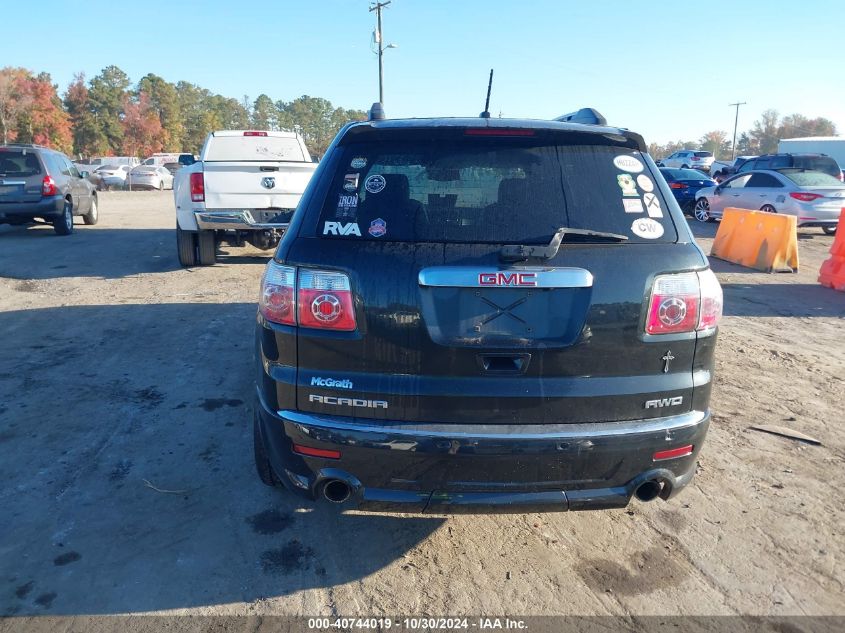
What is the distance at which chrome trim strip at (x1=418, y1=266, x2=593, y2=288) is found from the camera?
8.41 feet

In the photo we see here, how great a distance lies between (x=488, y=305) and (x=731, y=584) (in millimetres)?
1728

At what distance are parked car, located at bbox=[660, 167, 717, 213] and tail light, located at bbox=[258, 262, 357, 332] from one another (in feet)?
62.8

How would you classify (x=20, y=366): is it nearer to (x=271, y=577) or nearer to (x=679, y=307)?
(x=271, y=577)

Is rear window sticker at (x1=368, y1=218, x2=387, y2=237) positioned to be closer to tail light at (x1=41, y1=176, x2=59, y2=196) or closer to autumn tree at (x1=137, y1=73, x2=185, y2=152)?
tail light at (x1=41, y1=176, x2=59, y2=196)

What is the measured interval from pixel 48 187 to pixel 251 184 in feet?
22.4

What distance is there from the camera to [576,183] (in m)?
2.82

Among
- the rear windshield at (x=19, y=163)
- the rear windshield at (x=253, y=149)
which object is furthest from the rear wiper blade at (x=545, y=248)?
the rear windshield at (x=19, y=163)

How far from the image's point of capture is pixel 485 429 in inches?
103

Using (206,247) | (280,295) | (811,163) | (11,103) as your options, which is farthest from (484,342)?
(11,103)

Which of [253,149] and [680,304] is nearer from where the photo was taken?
[680,304]

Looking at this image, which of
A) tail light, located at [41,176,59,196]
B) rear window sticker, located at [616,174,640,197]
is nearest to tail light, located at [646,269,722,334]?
rear window sticker, located at [616,174,640,197]

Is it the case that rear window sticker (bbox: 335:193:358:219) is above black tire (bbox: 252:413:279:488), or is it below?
above

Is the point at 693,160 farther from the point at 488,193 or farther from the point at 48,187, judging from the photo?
the point at 488,193

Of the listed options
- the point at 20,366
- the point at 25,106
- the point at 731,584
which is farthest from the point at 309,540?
the point at 25,106
